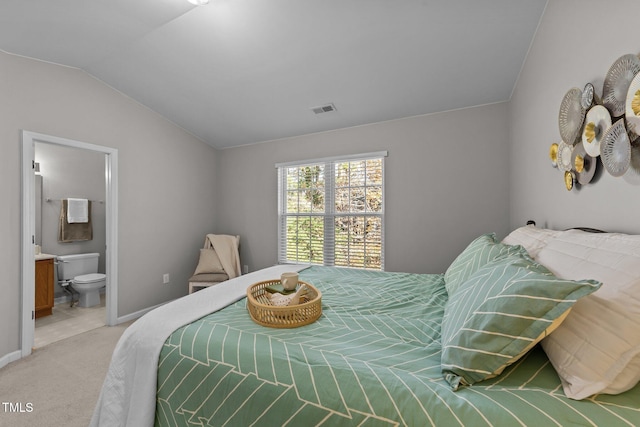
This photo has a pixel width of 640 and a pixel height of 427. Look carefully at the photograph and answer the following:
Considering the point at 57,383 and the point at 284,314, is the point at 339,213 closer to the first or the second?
the point at 284,314

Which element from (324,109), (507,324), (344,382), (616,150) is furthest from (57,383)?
(616,150)

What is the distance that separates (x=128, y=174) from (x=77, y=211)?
5.70 ft

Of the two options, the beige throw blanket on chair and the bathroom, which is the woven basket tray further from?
the bathroom

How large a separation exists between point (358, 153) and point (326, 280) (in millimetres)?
1944

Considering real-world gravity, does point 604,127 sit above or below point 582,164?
above

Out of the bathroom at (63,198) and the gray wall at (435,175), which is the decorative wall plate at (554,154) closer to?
the gray wall at (435,175)

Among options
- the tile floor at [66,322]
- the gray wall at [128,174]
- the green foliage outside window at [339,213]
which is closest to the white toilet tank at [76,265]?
the tile floor at [66,322]

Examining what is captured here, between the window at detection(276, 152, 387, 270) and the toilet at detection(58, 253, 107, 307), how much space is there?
2.51 meters

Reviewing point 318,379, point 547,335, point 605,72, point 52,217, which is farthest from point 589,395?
point 52,217

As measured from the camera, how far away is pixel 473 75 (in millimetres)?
2529

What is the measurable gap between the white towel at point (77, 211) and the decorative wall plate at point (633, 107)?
5.74 meters

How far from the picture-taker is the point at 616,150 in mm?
1164

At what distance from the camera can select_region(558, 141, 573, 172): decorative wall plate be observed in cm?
157

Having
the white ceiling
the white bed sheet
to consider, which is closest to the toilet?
the white ceiling
